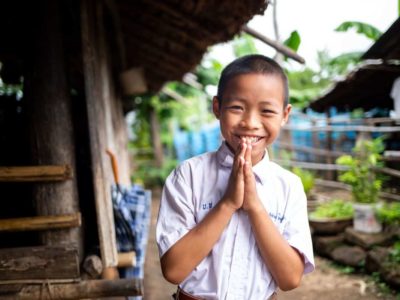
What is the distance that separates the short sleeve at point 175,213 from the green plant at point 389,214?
177 inches

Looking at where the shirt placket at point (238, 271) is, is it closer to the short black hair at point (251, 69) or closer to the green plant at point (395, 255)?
the short black hair at point (251, 69)

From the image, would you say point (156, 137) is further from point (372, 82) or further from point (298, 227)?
point (298, 227)

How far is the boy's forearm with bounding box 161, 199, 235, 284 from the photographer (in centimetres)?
114

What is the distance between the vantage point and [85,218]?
2.93 meters

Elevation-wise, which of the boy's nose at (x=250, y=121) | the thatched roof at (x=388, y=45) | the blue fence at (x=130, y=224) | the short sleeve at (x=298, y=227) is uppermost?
the thatched roof at (x=388, y=45)

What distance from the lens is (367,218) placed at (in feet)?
17.1

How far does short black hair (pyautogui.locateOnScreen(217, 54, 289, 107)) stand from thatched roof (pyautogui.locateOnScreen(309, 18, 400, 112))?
90.6 inches

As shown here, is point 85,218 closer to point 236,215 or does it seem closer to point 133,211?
point 133,211

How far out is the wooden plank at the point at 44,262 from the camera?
2.10 meters

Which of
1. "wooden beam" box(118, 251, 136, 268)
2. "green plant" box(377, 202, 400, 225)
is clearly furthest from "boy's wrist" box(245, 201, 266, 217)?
A: "green plant" box(377, 202, 400, 225)

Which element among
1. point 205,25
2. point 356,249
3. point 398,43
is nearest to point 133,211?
point 205,25

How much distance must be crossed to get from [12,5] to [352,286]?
4893mm

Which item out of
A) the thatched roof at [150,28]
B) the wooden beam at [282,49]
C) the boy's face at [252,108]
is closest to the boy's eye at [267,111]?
the boy's face at [252,108]

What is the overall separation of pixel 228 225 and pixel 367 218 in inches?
181
